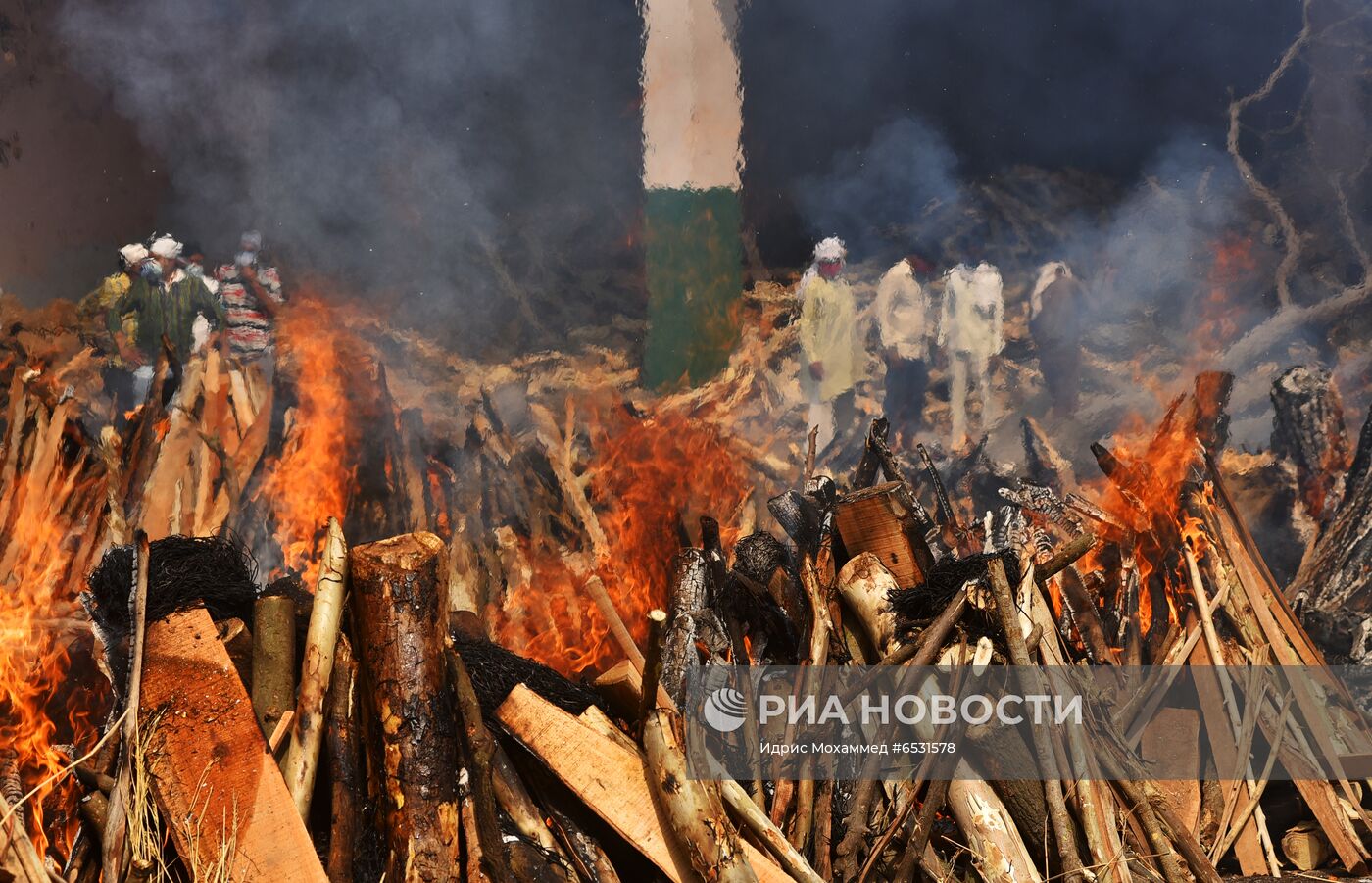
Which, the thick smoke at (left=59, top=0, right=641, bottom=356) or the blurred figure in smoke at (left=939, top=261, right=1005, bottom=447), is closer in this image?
the thick smoke at (left=59, top=0, right=641, bottom=356)

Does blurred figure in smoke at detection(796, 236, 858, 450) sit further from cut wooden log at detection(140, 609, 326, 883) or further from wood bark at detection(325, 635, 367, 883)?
cut wooden log at detection(140, 609, 326, 883)

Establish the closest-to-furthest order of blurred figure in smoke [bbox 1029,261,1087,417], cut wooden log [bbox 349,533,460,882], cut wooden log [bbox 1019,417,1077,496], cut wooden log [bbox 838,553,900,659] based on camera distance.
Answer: cut wooden log [bbox 349,533,460,882], cut wooden log [bbox 838,553,900,659], cut wooden log [bbox 1019,417,1077,496], blurred figure in smoke [bbox 1029,261,1087,417]

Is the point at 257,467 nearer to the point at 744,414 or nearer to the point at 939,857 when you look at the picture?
the point at 744,414

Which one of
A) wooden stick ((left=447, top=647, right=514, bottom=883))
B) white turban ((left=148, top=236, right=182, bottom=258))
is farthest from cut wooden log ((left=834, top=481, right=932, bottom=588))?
white turban ((left=148, top=236, right=182, bottom=258))

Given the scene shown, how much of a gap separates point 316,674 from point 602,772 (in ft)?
3.74

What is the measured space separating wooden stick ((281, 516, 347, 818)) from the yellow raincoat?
534 centimetres

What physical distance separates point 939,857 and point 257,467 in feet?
18.2

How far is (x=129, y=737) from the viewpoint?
3529 mm

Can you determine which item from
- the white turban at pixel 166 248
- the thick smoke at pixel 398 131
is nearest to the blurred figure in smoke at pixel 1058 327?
the thick smoke at pixel 398 131

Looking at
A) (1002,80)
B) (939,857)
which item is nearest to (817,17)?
(1002,80)

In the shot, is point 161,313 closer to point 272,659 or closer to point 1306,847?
point 272,659

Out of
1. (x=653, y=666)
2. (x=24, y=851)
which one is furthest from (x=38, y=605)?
(x=653, y=666)

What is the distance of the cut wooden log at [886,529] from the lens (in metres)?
5.29

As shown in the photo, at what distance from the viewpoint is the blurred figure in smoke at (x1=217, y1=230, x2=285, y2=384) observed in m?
7.70
